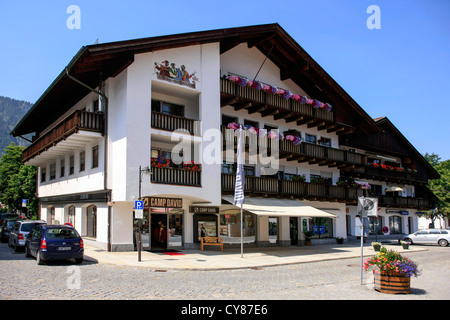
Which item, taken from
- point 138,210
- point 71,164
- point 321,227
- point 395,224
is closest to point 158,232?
point 138,210

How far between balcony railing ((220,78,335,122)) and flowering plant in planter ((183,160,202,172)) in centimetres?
505

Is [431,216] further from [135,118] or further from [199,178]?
[135,118]

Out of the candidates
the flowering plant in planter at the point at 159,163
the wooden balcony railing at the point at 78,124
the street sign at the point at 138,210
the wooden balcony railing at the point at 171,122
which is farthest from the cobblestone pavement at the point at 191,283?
the wooden balcony railing at the point at 171,122

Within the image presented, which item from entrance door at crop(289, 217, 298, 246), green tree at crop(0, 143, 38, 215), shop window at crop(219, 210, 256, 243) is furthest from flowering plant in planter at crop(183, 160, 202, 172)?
green tree at crop(0, 143, 38, 215)

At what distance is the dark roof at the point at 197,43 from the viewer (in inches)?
779

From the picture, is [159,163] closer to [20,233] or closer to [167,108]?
[167,108]

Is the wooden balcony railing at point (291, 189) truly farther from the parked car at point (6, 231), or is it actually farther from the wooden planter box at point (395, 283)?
the parked car at point (6, 231)

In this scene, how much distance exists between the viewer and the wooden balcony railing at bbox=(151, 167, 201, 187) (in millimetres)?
20438

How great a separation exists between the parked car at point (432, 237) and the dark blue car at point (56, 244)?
2901cm

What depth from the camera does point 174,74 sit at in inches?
869

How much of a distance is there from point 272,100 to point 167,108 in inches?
292

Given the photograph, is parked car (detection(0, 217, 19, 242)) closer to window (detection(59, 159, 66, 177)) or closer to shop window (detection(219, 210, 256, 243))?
window (detection(59, 159, 66, 177))
